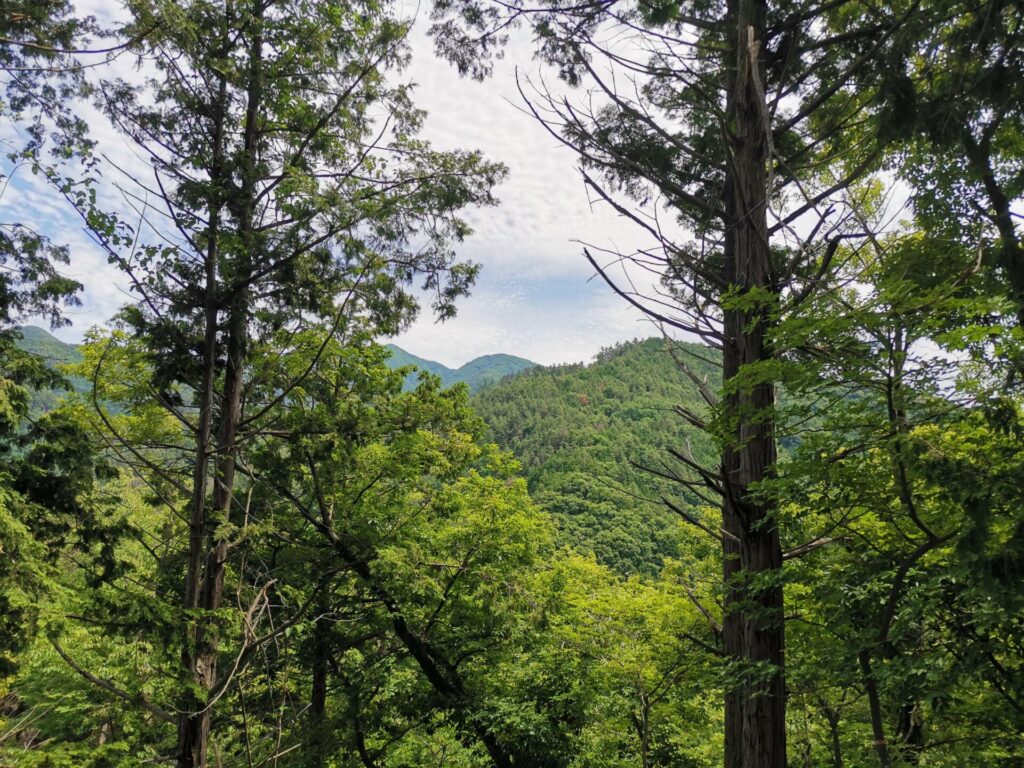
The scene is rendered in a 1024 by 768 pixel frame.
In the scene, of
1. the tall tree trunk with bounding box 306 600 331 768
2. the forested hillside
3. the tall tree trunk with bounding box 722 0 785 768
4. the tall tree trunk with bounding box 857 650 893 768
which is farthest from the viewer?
the forested hillside

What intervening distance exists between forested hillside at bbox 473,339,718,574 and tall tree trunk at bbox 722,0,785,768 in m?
26.4

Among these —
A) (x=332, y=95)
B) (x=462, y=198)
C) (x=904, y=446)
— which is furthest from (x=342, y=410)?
(x=904, y=446)

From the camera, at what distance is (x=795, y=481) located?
3.00 m

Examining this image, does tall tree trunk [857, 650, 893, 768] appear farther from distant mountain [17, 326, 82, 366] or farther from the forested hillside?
the forested hillside

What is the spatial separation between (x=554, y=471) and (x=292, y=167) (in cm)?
6944

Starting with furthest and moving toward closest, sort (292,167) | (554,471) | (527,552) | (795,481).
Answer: (554,471), (527,552), (292,167), (795,481)

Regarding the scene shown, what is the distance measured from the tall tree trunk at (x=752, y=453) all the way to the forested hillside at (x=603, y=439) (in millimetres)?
26419

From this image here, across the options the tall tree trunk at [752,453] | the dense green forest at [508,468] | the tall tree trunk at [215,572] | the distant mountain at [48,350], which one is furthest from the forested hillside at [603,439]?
the tall tree trunk at [215,572]

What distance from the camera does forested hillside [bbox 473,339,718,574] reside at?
51.2 m

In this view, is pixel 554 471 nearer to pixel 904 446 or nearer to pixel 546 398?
pixel 546 398

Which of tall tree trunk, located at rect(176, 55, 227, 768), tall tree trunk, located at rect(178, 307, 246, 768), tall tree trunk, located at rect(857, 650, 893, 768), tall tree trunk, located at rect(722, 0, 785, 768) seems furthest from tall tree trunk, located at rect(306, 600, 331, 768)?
tall tree trunk, located at rect(857, 650, 893, 768)

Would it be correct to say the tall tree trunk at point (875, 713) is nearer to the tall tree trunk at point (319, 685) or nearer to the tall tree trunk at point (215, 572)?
the tall tree trunk at point (215, 572)

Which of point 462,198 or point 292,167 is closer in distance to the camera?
point 292,167

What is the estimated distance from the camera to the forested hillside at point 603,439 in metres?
51.2
